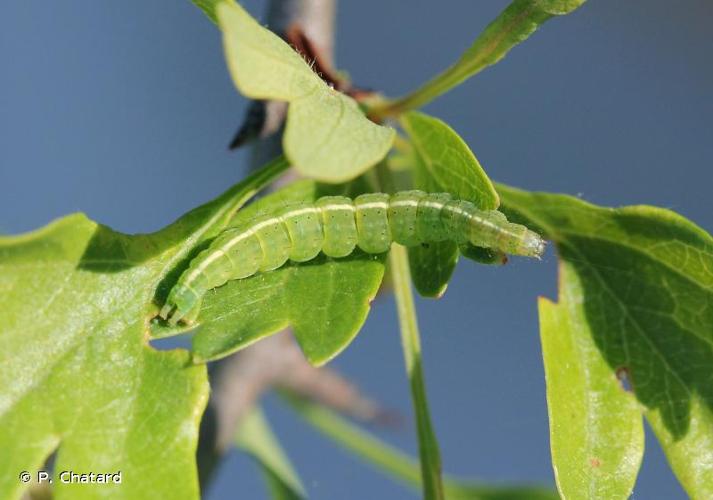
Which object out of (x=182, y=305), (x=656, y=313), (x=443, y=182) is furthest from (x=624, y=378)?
(x=182, y=305)

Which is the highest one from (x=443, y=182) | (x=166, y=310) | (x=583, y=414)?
(x=443, y=182)

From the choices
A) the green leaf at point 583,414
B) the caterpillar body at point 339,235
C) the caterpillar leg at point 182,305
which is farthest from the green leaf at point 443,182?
the caterpillar leg at point 182,305

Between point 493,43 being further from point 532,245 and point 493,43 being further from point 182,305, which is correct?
point 182,305

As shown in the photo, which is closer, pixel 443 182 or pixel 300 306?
pixel 300 306

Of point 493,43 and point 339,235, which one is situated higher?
point 493,43

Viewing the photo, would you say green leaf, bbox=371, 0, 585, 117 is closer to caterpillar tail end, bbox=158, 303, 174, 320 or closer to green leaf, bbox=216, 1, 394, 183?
green leaf, bbox=216, 1, 394, 183

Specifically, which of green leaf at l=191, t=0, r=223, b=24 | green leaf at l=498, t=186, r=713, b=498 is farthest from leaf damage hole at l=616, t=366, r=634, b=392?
green leaf at l=191, t=0, r=223, b=24

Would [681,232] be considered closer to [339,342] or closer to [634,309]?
[634,309]
